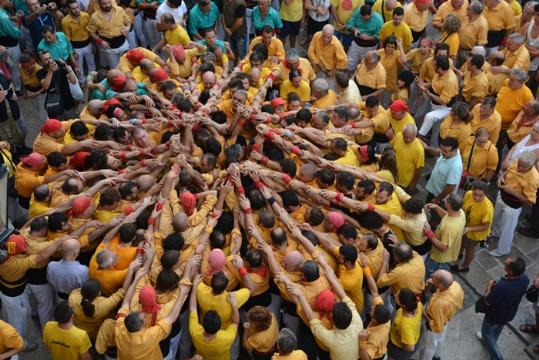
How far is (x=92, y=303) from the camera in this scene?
25.7ft

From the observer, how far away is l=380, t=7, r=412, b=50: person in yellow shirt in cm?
1298

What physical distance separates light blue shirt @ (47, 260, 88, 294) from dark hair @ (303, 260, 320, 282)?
296cm

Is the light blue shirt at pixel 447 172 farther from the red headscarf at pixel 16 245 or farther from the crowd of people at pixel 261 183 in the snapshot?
the red headscarf at pixel 16 245

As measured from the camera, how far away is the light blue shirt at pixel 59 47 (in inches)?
492

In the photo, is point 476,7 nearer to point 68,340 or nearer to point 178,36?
point 178,36

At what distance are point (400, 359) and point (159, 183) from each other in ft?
14.2

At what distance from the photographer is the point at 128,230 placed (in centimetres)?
840

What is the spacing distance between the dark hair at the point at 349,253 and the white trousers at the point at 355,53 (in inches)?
267

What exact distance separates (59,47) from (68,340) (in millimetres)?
7053

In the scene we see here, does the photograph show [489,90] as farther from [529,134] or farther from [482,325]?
[482,325]

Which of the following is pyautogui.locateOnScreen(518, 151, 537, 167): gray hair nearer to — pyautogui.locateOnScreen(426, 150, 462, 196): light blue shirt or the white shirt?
pyautogui.locateOnScreen(426, 150, 462, 196): light blue shirt

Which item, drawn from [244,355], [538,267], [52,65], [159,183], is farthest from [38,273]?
[538,267]

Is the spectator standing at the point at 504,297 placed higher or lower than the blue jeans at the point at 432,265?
higher

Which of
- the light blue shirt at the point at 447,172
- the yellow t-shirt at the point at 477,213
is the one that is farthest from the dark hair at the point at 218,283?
the light blue shirt at the point at 447,172
